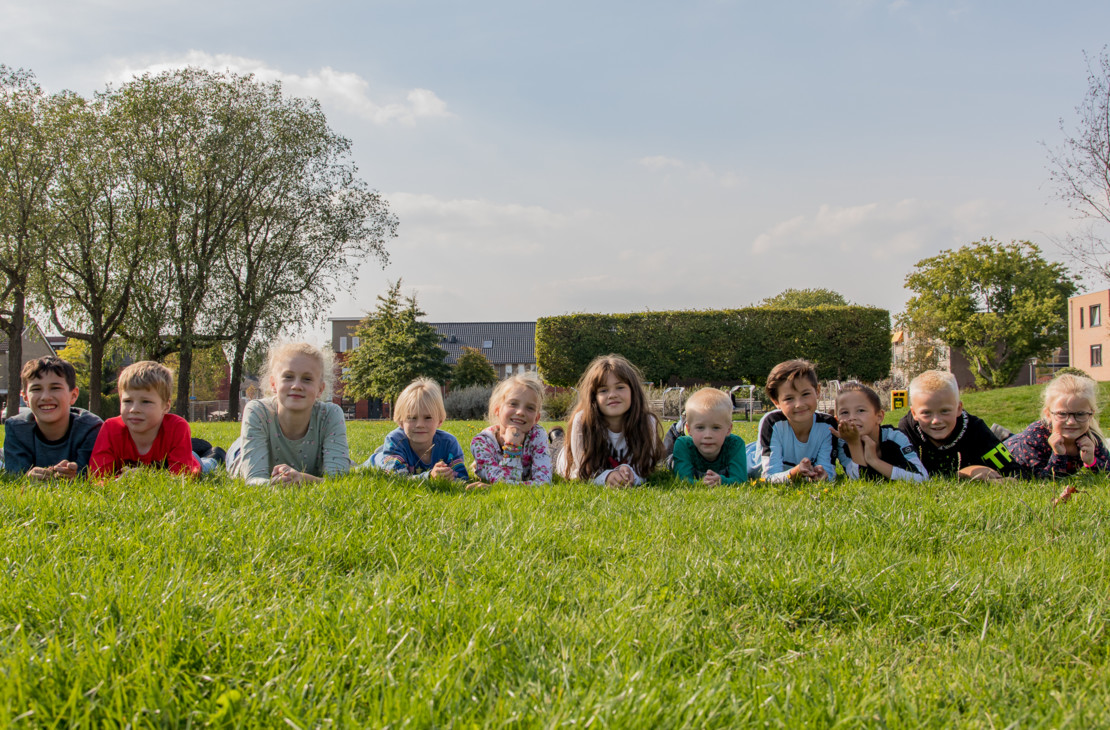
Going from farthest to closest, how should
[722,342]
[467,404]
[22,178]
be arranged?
[722,342], [467,404], [22,178]

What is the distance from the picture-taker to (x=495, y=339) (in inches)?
3039

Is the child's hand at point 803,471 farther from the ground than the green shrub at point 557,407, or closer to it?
farther from the ground

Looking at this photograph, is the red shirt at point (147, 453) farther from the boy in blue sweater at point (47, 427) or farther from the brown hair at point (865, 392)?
the brown hair at point (865, 392)

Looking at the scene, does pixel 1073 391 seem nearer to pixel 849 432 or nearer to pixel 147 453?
pixel 849 432

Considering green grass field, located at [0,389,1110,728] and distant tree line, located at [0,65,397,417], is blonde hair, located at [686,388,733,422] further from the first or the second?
distant tree line, located at [0,65,397,417]

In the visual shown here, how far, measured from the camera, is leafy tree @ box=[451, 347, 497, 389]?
141 feet

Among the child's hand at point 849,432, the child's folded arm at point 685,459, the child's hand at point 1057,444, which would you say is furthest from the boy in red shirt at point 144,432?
the child's hand at point 1057,444

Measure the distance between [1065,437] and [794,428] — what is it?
90.5 inches

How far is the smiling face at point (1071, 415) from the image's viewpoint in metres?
5.98

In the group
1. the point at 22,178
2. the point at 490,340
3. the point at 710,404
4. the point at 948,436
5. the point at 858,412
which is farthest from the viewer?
the point at 490,340

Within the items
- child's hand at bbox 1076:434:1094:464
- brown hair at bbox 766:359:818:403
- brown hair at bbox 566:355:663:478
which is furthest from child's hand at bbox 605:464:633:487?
child's hand at bbox 1076:434:1094:464

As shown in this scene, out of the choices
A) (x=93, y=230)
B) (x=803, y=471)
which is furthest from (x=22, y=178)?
(x=803, y=471)

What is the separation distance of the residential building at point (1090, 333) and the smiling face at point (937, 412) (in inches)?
2139

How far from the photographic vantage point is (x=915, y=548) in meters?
3.44
